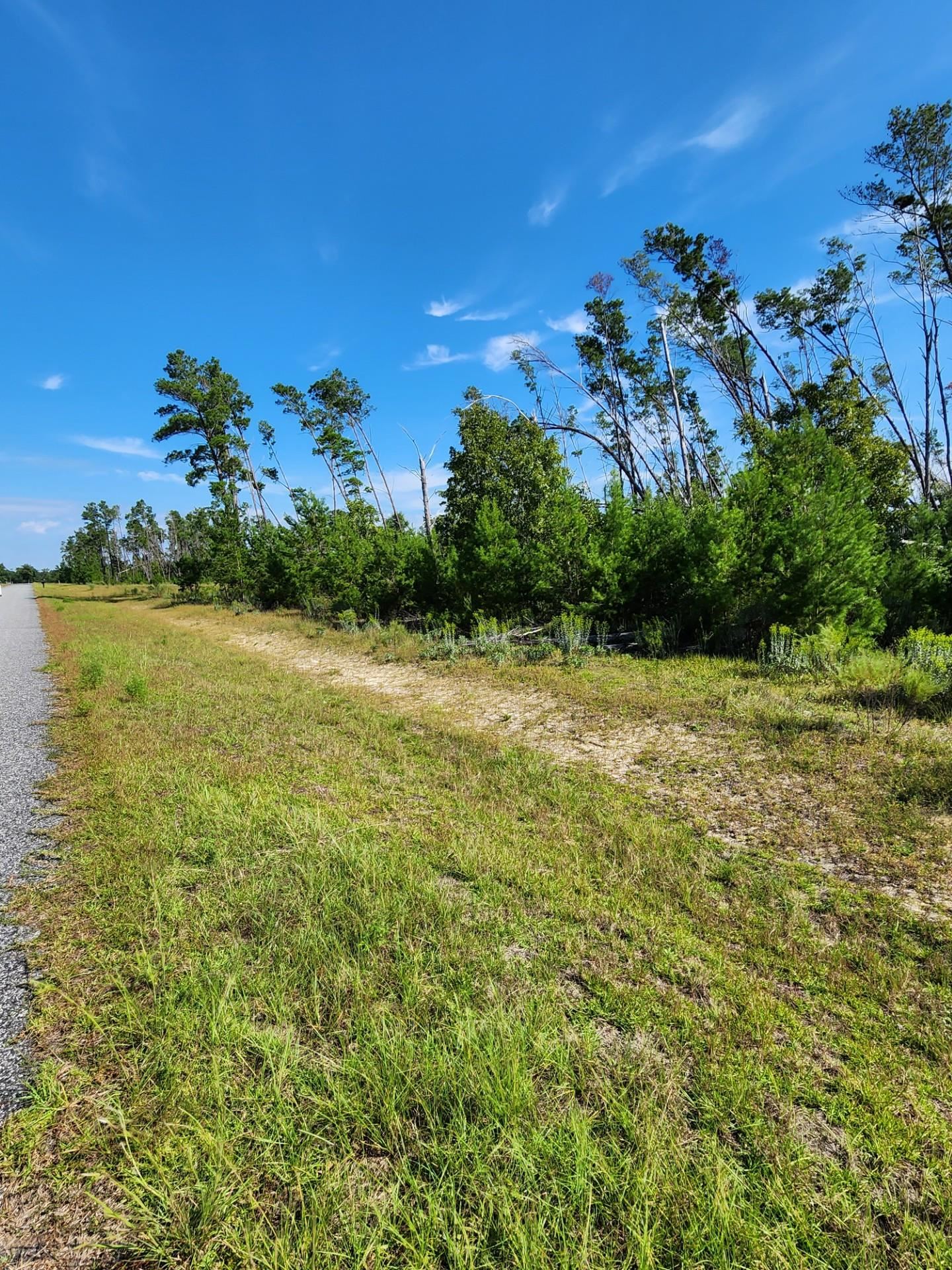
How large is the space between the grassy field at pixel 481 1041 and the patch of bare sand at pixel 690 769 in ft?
0.58

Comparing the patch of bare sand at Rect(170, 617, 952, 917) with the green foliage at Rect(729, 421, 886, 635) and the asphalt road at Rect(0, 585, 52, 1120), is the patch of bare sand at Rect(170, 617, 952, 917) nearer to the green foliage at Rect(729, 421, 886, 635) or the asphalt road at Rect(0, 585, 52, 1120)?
the asphalt road at Rect(0, 585, 52, 1120)

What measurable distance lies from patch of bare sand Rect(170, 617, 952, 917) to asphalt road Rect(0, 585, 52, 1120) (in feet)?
12.1

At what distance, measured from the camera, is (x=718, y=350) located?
23.4 m

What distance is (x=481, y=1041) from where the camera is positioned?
1.87 metres

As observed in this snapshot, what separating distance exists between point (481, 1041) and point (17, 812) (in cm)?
403

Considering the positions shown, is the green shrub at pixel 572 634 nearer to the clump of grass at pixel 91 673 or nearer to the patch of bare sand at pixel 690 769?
the patch of bare sand at pixel 690 769

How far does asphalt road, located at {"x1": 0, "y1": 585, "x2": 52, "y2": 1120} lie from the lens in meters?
1.88

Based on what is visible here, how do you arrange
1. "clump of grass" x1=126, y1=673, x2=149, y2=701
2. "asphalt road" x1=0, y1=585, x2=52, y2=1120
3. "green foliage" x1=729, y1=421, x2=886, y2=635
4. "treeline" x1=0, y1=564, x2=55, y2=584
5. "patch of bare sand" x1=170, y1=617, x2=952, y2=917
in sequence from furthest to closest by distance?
"treeline" x1=0, y1=564, x2=55, y2=584 → "green foliage" x1=729, y1=421, x2=886, y2=635 → "clump of grass" x1=126, y1=673, x2=149, y2=701 → "patch of bare sand" x1=170, y1=617, x2=952, y2=917 → "asphalt road" x1=0, y1=585, x2=52, y2=1120

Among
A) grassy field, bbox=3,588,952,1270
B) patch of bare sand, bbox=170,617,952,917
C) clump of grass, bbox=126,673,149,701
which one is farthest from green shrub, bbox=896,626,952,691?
clump of grass, bbox=126,673,149,701

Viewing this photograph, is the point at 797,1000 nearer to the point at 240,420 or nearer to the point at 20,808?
the point at 20,808

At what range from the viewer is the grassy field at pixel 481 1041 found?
4.50 feet

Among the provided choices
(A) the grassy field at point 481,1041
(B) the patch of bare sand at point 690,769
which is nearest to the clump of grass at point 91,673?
(B) the patch of bare sand at point 690,769

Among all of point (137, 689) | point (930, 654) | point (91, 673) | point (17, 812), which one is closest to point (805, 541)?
point (930, 654)

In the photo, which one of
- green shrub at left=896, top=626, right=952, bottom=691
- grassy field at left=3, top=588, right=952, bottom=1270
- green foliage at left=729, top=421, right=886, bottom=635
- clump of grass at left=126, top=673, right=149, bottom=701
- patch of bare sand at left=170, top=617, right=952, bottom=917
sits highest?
green foliage at left=729, top=421, right=886, bottom=635
